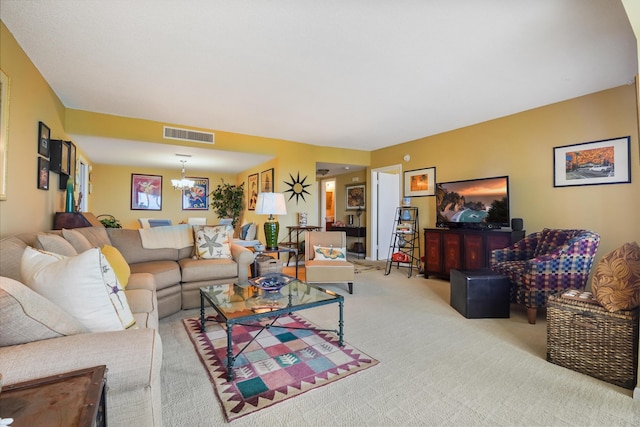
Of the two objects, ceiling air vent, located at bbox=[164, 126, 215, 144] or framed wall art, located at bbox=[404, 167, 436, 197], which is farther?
framed wall art, located at bbox=[404, 167, 436, 197]

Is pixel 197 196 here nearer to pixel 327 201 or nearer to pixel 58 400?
pixel 327 201

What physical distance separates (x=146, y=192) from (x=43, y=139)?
4979mm

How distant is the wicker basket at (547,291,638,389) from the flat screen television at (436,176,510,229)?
6.84ft

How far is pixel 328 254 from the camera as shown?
4.04 metres

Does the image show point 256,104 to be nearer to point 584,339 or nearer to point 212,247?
point 212,247

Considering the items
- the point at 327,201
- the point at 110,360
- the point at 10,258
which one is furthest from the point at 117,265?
the point at 327,201

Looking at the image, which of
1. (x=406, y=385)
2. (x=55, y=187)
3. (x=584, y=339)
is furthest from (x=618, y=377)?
(x=55, y=187)

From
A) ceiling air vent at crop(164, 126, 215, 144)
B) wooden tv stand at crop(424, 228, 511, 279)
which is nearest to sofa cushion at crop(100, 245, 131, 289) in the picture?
ceiling air vent at crop(164, 126, 215, 144)

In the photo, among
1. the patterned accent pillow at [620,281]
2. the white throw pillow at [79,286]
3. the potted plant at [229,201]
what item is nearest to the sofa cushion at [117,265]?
the white throw pillow at [79,286]

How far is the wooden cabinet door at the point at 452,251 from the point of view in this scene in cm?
429

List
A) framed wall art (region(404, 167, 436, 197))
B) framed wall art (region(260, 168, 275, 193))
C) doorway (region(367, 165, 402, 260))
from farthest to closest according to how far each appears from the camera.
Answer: doorway (region(367, 165, 402, 260)) < framed wall art (region(260, 168, 275, 193)) < framed wall art (region(404, 167, 436, 197))

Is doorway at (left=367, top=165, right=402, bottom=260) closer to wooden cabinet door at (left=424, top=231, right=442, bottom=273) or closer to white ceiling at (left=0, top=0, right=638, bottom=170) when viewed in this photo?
wooden cabinet door at (left=424, top=231, right=442, bottom=273)

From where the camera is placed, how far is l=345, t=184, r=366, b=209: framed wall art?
7.54 meters

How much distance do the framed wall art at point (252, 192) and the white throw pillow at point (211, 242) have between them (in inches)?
132
